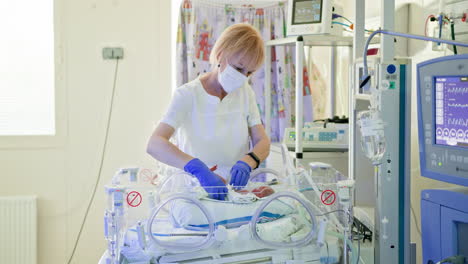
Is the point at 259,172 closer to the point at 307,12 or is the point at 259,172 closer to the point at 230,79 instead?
the point at 230,79

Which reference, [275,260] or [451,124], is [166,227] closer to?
[275,260]

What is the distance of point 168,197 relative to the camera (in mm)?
1568

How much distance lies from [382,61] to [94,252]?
2.71 meters

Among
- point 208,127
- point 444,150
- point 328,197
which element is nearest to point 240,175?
point 208,127

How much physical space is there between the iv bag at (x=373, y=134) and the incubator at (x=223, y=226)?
0.45 feet

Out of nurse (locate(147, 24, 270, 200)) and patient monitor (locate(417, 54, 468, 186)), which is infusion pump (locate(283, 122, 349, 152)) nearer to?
nurse (locate(147, 24, 270, 200))

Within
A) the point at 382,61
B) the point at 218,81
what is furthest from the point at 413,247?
the point at 218,81

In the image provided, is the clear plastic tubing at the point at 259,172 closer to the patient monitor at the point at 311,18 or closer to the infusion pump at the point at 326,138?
the infusion pump at the point at 326,138

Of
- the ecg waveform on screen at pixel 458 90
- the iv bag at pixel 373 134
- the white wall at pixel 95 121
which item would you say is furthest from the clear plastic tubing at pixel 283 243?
the white wall at pixel 95 121

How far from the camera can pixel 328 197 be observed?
65.6 inches

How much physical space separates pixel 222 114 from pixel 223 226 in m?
0.91

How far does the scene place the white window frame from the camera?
3734mm

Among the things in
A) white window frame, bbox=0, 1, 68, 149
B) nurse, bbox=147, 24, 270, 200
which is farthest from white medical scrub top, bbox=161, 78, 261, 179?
white window frame, bbox=0, 1, 68, 149

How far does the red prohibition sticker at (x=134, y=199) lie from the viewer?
63.1 inches
